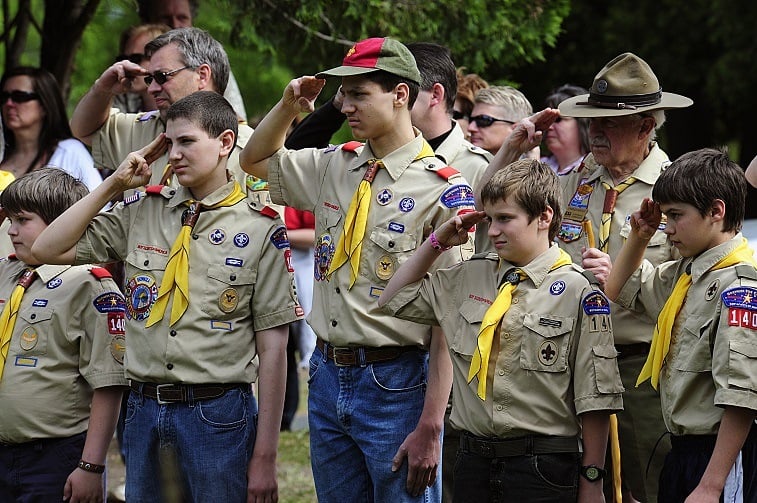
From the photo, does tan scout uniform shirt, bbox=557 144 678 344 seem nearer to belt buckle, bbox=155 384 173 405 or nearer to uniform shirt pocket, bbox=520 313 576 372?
uniform shirt pocket, bbox=520 313 576 372

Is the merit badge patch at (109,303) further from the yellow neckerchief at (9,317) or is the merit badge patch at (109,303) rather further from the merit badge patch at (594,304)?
the merit badge patch at (594,304)

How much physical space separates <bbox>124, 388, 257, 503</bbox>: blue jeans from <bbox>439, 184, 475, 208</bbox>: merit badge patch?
1090mm

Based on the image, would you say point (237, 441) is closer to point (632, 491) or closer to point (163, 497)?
point (163, 497)

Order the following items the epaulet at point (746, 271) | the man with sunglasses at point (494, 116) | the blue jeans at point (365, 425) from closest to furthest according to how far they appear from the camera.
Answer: the epaulet at point (746, 271) < the blue jeans at point (365, 425) < the man with sunglasses at point (494, 116)

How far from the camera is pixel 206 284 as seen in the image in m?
4.60

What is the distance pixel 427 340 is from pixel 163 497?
1180 millimetres

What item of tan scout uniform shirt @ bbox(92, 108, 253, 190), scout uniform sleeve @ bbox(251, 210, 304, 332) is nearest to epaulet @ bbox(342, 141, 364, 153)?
scout uniform sleeve @ bbox(251, 210, 304, 332)

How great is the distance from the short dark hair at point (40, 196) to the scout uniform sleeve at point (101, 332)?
318 mm

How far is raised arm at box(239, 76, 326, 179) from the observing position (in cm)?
461

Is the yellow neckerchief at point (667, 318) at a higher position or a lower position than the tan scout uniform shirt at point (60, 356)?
higher

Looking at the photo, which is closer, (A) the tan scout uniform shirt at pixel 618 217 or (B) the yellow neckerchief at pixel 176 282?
(B) the yellow neckerchief at pixel 176 282

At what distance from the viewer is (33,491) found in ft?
16.0

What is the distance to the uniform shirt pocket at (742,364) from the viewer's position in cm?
387

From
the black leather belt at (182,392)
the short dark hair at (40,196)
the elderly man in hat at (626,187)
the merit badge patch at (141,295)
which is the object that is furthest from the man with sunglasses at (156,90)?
the elderly man in hat at (626,187)
